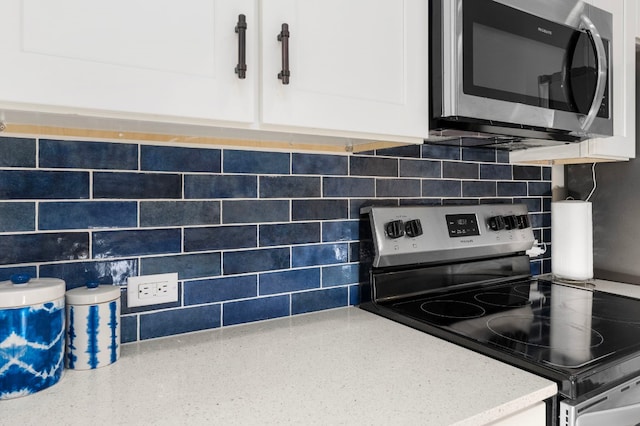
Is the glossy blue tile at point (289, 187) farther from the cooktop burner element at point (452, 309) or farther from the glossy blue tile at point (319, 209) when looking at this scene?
the cooktop burner element at point (452, 309)

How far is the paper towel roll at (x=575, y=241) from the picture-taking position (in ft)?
5.63

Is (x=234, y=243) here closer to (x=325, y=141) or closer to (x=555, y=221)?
(x=325, y=141)

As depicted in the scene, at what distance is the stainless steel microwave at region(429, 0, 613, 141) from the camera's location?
3.55ft

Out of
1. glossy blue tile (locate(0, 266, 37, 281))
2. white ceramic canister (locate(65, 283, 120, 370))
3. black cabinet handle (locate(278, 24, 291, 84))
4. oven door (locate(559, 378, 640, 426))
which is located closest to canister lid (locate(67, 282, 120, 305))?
white ceramic canister (locate(65, 283, 120, 370))

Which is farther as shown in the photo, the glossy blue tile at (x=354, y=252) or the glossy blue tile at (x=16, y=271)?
the glossy blue tile at (x=354, y=252)

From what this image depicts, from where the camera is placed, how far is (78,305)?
0.89 m

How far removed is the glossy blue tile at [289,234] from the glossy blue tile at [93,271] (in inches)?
14.3

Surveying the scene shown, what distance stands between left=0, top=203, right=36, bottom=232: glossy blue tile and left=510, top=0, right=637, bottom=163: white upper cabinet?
5.69 feet

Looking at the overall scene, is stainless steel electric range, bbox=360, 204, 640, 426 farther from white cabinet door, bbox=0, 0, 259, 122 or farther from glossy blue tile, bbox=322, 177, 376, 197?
white cabinet door, bbox=0, 0, 259, 122

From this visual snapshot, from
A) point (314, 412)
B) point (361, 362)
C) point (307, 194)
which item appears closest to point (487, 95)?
point (307, 194)

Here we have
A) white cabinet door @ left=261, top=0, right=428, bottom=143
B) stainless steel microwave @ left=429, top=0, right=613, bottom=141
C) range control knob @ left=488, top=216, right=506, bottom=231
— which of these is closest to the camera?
white cabinet door @ left=261, top=0, right=428, bottom=143

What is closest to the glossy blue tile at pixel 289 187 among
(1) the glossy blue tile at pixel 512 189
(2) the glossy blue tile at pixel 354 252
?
(2) the glossy blue tile at pixel 354 252

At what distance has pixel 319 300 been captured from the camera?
1.34m

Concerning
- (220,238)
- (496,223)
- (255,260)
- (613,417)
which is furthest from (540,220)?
(220,238)
